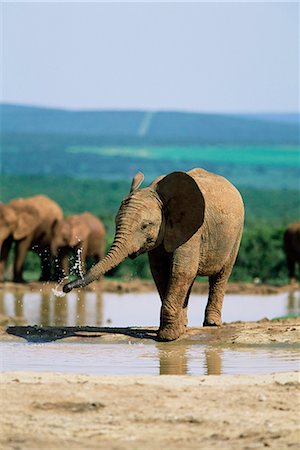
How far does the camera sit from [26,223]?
2872 cm

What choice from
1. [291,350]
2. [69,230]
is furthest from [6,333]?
[69,230]

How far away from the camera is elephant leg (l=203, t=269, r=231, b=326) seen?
14.8m

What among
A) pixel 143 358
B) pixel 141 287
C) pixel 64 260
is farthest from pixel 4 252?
pixel 143 358

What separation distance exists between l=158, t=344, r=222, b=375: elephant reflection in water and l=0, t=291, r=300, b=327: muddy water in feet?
14.4

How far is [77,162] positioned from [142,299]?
144898 mm

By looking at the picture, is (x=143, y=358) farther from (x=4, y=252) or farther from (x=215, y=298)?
(x=4, y=252)

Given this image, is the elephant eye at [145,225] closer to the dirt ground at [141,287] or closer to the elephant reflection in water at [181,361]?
the elephant reflection in water at [181,361]

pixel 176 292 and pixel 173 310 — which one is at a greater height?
pixel 176 292


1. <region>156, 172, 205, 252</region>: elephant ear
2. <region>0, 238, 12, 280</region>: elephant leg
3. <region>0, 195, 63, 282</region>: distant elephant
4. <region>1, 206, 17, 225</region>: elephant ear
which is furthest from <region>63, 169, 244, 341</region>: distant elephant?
<region>1, 206, 17, 225</region>: elephant ear

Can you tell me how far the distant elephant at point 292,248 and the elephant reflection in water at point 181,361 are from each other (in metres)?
15.4

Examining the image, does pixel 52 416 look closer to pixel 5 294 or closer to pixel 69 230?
pixel 5 294

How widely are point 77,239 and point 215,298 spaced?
13081mm

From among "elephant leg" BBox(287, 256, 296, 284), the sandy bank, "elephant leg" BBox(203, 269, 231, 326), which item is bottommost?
the sandy bank

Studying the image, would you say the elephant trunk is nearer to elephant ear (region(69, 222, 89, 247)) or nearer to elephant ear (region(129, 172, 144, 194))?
elephant ear (region(129, 172, 144, 194))
